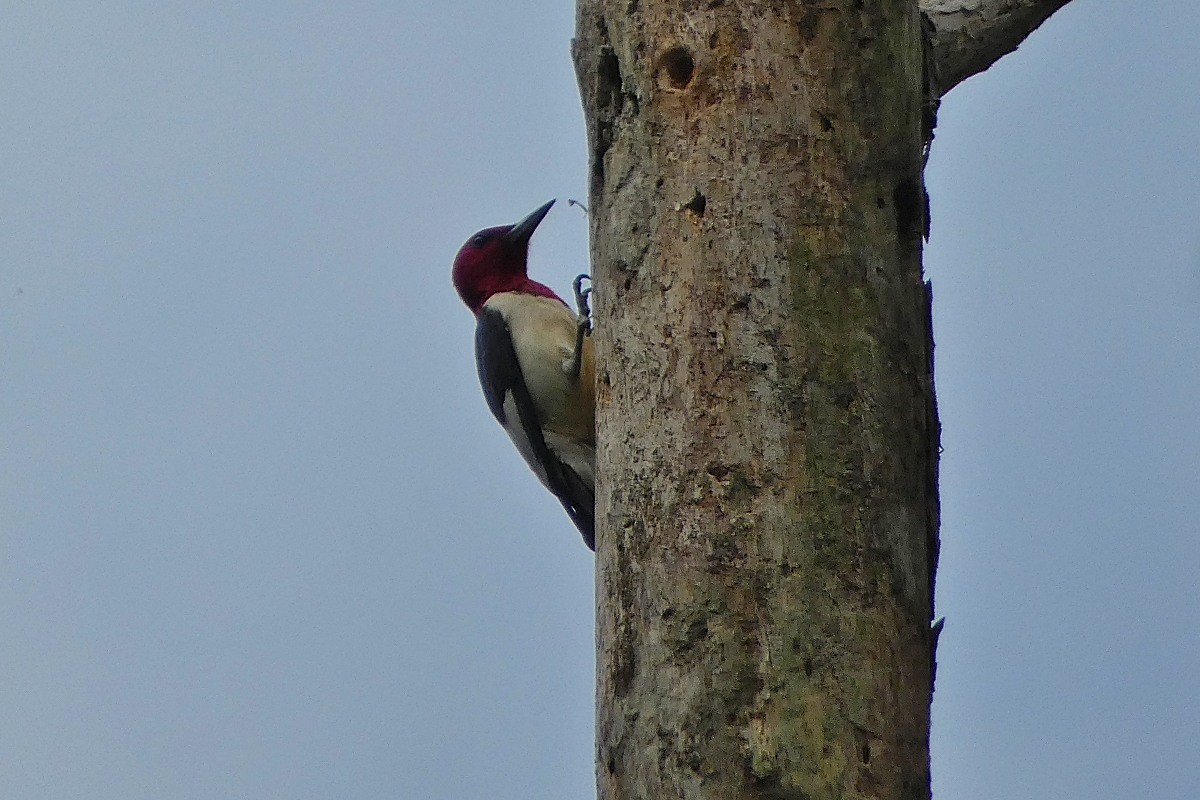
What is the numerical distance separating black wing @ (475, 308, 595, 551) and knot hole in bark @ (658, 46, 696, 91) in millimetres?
2161

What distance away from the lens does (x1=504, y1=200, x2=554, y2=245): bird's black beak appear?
5652mm

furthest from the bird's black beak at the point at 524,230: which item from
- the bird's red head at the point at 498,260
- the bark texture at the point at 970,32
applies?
the bark texture at the point at 970,32

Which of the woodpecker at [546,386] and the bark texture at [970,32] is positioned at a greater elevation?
the bark texture at [970,32]

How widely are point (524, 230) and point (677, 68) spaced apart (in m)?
2.60

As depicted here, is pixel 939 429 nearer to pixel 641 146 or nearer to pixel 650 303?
pixel 650 303

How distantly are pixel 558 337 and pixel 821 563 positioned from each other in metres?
2.58

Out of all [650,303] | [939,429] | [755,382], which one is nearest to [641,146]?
[650,303]

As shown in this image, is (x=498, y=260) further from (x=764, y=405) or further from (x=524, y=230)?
(x=764, y=405)

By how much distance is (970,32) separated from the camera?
3.72m

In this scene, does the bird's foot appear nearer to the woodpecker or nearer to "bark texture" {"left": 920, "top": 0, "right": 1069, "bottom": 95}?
the woodpecker

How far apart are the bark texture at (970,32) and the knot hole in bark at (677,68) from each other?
2.69 feet

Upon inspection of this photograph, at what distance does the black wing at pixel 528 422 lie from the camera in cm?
517

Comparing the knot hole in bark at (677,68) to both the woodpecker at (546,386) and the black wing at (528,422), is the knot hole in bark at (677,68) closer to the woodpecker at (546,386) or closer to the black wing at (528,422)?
the woodpecker at (546,386)

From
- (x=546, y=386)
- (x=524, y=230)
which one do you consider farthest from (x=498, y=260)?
(x=546, y=386)
